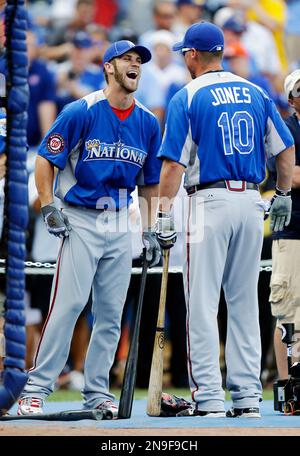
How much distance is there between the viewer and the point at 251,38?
15797 mm

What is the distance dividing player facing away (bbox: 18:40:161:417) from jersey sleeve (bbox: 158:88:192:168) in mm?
487

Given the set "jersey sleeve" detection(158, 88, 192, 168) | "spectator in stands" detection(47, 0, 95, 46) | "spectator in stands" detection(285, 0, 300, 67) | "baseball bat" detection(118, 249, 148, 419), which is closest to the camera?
"jersey sleeve" detection(158, 88, 192, 168)

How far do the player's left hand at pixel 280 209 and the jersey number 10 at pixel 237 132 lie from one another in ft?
1.67

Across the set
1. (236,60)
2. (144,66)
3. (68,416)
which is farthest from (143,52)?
(144,66)

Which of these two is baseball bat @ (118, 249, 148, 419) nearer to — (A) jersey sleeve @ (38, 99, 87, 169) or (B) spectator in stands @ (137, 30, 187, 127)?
(A) jersey sleeve @ (38, 99, 87, 169)

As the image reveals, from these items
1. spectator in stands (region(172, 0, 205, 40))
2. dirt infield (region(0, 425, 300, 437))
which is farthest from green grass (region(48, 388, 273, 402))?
spectator in stands (region(172, 0, 205, 40))

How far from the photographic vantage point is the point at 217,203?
792 cm

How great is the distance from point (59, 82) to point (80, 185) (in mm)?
6245

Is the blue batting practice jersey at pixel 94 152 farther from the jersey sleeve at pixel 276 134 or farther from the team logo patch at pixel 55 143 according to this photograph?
the jersey sleeve at pixel 276 134

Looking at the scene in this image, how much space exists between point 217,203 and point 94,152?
950 millimetres

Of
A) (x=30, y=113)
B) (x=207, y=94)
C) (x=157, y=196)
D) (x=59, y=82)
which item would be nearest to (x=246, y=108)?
(x=207, y=94)

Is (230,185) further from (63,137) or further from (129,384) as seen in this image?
(129,384)

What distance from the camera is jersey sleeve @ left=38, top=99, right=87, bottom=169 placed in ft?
26.6

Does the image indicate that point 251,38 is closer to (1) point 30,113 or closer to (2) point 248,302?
(1) point 30,113
